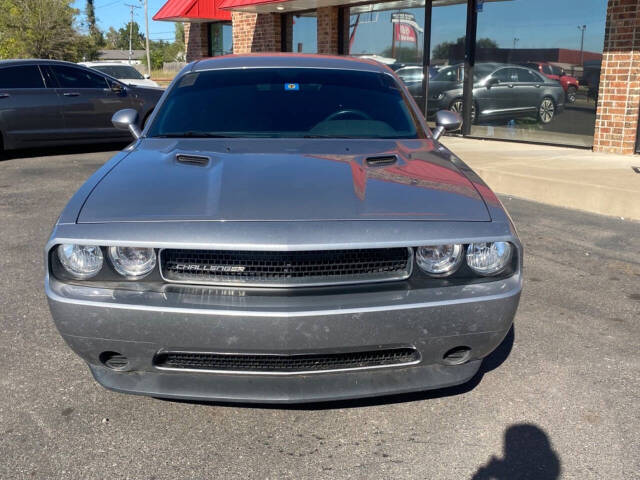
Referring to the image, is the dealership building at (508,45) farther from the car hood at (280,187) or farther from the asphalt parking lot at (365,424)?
the car hood at (280,187)

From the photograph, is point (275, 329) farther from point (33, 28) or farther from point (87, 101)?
point (33, 28)

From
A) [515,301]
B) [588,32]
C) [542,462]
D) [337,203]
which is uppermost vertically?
[588,32]

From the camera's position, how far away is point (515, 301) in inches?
102

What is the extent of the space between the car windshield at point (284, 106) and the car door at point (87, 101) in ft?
23.9

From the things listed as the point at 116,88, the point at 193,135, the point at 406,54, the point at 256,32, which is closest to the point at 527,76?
the point at 406,54

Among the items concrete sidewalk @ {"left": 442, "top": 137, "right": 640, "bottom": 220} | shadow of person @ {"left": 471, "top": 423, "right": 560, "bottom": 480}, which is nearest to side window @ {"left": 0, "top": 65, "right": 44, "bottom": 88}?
concrete sidewalk @ {"left": 442, "top": 137, "right": 640, "bottom": 220}

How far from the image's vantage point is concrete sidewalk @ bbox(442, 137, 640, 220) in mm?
7027

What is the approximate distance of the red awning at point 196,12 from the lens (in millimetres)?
19234

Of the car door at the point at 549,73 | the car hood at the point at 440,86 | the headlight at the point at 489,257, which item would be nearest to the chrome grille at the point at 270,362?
the headlight at the point at 489,257

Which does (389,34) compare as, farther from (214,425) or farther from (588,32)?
(214,425)

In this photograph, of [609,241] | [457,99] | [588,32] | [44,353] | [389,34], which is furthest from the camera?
[389,34]

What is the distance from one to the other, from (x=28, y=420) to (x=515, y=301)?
2123 millimetres

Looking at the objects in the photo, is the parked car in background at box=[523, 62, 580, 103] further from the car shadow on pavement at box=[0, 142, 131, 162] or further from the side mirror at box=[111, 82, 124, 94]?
the car shadow on pavement at box=[0, 142, 131, 162]

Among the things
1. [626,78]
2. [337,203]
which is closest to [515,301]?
[337,203]
